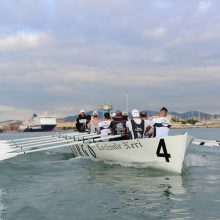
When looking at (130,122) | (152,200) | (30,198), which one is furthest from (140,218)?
(130,122)

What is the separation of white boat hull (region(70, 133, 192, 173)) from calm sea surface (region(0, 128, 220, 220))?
0.93ft

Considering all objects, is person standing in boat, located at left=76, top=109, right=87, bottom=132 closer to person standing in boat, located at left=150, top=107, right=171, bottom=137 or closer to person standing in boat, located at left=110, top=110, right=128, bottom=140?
person standing in boat, located at left=110, top=110, right=128, bottom=140

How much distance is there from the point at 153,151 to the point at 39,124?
11491 centimetres

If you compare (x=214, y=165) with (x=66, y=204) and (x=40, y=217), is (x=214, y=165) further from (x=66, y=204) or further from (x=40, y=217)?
(x=40, y=217)

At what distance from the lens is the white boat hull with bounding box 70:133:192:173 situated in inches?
481

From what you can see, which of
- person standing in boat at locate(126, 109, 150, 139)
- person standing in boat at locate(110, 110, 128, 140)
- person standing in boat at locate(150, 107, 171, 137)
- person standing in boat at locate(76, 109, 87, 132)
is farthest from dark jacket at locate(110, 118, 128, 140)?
person standing in boat at locate(76, 109, 87, 132)

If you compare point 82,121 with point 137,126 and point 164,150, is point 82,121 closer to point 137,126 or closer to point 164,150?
point 137,126

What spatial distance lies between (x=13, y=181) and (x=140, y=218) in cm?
541

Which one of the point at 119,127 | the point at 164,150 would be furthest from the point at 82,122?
the point at 164,150

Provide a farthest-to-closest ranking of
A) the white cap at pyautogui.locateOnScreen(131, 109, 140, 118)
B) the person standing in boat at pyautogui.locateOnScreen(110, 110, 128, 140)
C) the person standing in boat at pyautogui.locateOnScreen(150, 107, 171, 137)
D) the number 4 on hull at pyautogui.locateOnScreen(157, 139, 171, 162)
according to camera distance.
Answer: the person standing in boat at pyautogui.locateOnScreen(110, 110, 128, 140)
the white cap at pyautogui.locateOnScreen(131, 109, 140, 118)
the person standing in boat at pyautogui.locateOnScreen(150, 107, 171, 137)
the number 4 on hull at pyautogui.locateOnScreen(157, 139, 171, 162)

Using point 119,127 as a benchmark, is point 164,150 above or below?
below

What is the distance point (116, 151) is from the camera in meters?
14.5

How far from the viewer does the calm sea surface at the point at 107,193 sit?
8375mm

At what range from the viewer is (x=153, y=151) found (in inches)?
507
